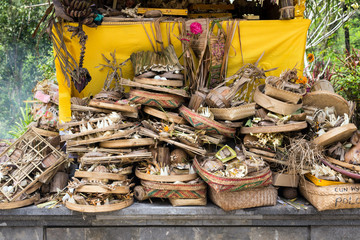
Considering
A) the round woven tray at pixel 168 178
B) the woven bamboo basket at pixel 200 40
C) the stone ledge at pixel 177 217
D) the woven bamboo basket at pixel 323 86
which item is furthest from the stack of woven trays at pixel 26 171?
the woven bamboo basket at pixel 323 86

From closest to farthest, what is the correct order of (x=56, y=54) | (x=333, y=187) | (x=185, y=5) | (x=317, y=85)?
(x=333, y=187)
(x=56, y=54)
(x=317, y=85)
(x=185, y=5)

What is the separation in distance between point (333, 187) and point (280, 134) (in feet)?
2.28

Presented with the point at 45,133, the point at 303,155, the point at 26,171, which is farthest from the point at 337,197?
the point at 45,133

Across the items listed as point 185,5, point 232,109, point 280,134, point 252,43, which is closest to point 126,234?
point 232,109

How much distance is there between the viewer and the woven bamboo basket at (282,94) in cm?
344

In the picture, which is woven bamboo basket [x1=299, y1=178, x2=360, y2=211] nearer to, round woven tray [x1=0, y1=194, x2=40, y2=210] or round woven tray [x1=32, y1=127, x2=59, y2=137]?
round woven tray [x1=0, y1=194, x2=40, y2=210]

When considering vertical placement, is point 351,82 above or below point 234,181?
above

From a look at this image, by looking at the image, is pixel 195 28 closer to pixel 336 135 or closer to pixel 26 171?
pixel 336 135

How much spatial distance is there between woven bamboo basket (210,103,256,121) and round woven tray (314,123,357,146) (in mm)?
→ 701

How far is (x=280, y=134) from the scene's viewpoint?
3471 millimetres

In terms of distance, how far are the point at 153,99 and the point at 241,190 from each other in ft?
4.08

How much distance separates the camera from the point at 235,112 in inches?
135

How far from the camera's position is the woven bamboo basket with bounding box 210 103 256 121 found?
11.3 feet

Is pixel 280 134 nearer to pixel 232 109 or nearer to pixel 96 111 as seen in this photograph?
pixel 232 109
